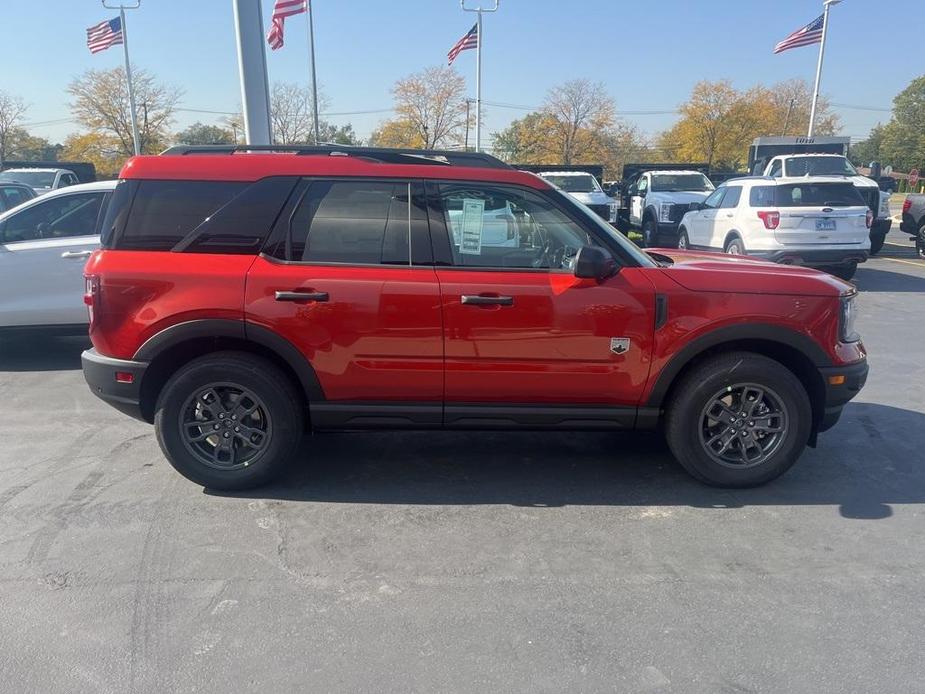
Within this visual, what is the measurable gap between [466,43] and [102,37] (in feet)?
46.3

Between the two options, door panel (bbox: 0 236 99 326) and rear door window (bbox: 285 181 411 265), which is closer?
rear door window (bbox: 285 181 411 265)

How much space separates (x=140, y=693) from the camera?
252 cm

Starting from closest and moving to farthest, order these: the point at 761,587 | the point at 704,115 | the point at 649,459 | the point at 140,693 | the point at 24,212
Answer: the point at 140,693, the point at 761,587, the point at 649,459, the point at 24,212, the point at 704,115

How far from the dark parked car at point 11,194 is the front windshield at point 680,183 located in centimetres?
1483

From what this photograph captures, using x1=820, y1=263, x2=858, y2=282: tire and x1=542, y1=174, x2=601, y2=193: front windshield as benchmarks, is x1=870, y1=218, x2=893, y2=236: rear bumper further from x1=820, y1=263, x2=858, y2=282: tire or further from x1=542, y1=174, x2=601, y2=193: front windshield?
x1=542, y1=174, x2=601, y2=193: front windshield

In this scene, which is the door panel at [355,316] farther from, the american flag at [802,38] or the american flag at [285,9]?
the american flag at [802,38]

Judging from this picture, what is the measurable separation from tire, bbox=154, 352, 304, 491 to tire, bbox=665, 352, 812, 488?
2326 mm

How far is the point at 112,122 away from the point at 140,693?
158ft

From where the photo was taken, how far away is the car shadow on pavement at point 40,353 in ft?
23.1

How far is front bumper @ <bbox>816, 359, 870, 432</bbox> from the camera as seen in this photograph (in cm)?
403

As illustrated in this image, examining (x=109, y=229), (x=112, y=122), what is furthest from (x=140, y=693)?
(x=112, y=122)

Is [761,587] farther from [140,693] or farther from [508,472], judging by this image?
[140,693]

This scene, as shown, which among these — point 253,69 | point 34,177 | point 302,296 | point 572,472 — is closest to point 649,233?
point 253,69

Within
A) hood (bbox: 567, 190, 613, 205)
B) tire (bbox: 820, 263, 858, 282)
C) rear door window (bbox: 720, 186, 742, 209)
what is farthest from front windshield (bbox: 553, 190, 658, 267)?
hood (bbox: 567, 190, 613, 205)
